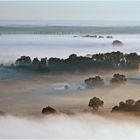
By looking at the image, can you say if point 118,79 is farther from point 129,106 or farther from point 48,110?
point 48,110

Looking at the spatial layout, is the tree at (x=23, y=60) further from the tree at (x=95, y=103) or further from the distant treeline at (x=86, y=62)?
the tree at (x=95, y=103)

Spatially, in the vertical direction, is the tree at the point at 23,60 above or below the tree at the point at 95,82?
above

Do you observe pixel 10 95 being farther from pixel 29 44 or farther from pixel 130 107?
pixel 130 107

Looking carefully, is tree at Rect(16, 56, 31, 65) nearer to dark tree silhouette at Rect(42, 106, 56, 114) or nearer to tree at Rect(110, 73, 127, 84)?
dark tree silhouette at Rect(42, 106, 56, 114)

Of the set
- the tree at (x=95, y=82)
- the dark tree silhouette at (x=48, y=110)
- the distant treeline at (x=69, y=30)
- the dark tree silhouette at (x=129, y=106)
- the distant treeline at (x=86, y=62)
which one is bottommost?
the dark tree silhouette at (x=48, y=110)

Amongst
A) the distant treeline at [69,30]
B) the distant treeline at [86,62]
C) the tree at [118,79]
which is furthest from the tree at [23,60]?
the tree at [118,79]

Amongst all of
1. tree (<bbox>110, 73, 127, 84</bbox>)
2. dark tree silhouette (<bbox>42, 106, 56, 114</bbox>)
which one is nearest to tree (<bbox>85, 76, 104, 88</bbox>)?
tree (<bbox>110, 73, 127, 84</bbox>)

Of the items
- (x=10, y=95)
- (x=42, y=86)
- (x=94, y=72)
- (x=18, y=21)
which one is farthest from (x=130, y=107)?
(x=18, y=21)
